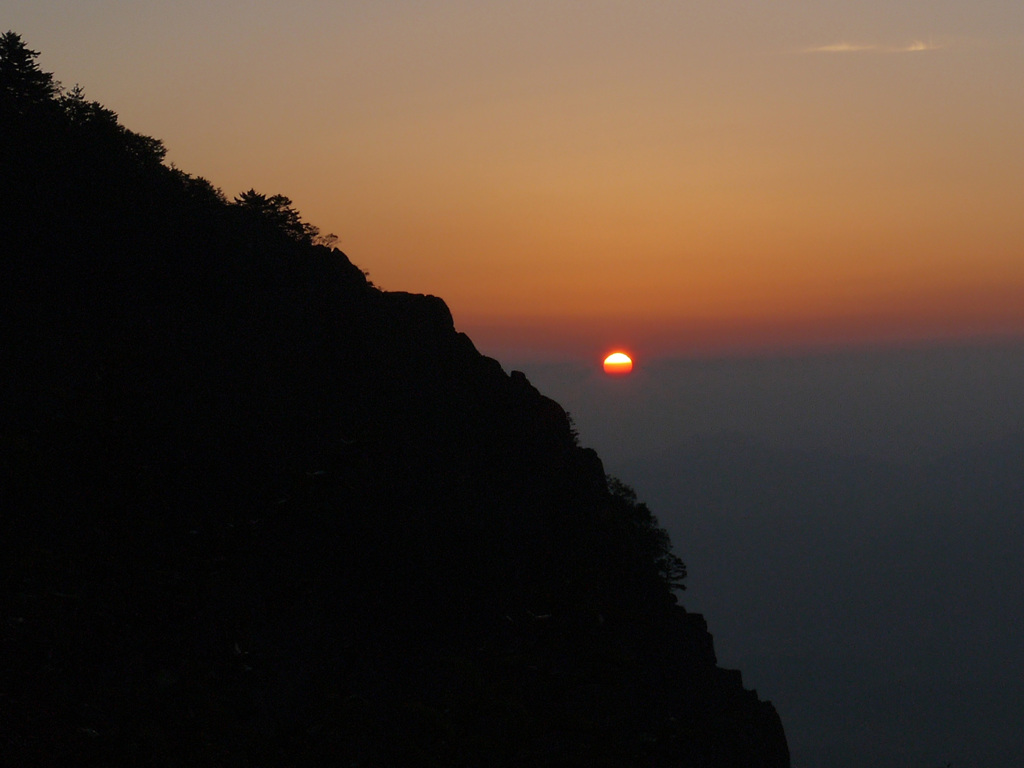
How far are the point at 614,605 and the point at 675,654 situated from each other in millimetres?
5916

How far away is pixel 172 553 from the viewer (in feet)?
98.1

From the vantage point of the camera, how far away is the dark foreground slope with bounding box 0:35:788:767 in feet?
87.4

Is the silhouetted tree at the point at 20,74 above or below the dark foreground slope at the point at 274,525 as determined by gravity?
above

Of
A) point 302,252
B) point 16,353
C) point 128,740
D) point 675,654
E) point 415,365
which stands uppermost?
point 302,252

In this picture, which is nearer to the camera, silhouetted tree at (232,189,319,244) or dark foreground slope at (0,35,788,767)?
dark foreground slope at (0,35,788,767)

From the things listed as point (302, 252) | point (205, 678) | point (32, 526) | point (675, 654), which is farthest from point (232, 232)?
point (675, 654)

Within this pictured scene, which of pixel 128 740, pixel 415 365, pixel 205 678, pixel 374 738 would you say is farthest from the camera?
pixel 415 365

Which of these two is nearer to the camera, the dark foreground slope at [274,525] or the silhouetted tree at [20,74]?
the dark foreground slope at [274,525]

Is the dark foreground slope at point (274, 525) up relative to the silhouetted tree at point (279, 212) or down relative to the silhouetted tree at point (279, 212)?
down

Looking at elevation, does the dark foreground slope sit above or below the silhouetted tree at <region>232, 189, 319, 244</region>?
below

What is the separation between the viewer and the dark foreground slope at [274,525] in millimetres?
26641

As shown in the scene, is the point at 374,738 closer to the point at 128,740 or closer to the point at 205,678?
the point at 205,678

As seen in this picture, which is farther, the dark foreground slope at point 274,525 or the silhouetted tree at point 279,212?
the silhouetted tree at point 279,212

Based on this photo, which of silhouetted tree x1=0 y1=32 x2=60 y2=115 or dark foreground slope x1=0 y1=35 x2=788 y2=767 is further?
silhouetted tree x1=0 y1=32 x2=60 y2=115
